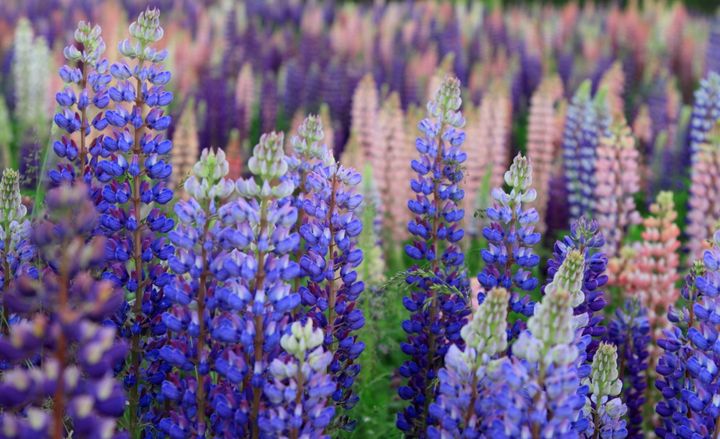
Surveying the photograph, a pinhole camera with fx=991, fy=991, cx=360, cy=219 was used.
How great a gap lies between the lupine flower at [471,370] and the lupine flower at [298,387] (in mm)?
322

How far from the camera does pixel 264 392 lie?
2668mm

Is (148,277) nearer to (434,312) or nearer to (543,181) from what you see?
(434,312)

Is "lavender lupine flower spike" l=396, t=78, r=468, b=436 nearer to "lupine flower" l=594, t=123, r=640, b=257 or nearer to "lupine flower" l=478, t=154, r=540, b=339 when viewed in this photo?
Answer: "lupine flower" l=478, t=154, r=540, b=339

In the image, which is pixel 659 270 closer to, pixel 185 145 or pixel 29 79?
pixel 185 145

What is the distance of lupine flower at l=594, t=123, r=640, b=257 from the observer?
5.76 metres

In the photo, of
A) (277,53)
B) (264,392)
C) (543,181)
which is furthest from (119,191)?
(277,53)

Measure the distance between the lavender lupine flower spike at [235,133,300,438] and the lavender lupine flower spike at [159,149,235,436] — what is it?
0.05 meters

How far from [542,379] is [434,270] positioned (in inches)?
46.9

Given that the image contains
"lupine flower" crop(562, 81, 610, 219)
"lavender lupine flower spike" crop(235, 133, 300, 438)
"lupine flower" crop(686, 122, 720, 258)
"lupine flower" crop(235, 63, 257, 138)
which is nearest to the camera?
"lavender lupine flower spike" crop(235, 133, 300, 438)

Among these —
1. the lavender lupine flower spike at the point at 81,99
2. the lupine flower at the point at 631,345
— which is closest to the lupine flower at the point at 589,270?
the lupine flower at the point at 631,345

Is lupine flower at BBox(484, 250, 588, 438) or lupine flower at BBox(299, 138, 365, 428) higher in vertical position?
lupine flower at BBox(299, 138, 365, 428)

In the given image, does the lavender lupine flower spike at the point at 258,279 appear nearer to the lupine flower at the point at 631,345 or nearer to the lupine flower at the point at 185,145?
the lupine flower at the point at 631,345

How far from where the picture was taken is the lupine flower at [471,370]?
2.53 meters

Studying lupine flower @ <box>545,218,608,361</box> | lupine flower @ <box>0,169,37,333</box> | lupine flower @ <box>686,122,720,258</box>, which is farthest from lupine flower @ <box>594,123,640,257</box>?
lupine flower @ <box>0,169,37,333</box>
